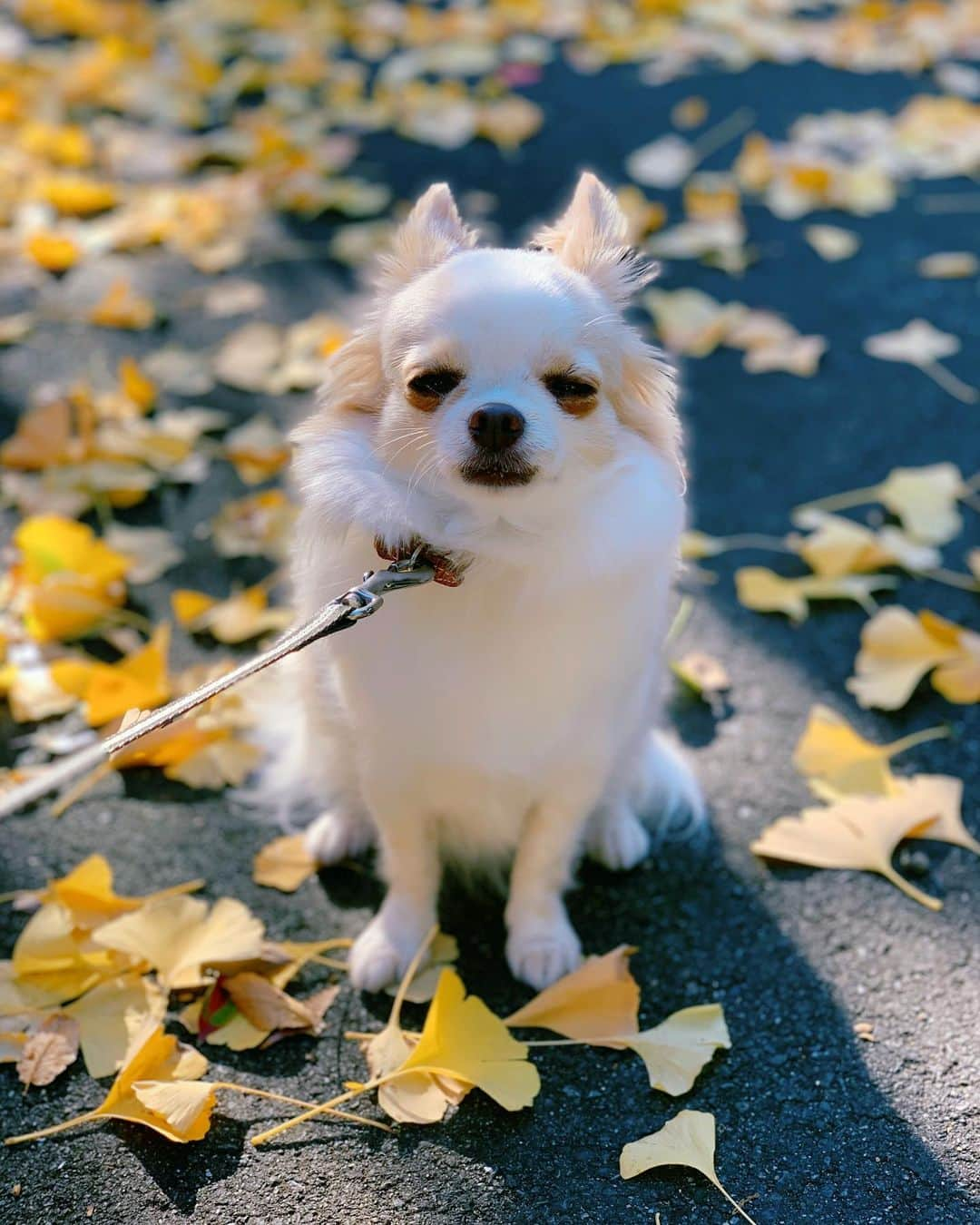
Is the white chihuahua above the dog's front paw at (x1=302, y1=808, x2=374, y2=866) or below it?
above

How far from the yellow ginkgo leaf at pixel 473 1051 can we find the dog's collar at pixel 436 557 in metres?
0.58

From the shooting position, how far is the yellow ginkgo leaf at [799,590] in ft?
8.35

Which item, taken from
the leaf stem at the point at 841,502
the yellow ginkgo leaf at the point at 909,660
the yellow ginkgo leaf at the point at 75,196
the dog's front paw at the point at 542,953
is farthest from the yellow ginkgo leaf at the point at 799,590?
the yellow ginkgo leaf at the point at 75,196

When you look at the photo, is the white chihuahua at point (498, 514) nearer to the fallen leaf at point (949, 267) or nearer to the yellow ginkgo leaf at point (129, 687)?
the yellow ginkgo leaf at point (129, 687)

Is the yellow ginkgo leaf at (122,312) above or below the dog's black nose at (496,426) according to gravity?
below

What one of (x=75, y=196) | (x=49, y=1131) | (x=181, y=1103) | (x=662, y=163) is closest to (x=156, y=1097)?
(x=181, y=1103)

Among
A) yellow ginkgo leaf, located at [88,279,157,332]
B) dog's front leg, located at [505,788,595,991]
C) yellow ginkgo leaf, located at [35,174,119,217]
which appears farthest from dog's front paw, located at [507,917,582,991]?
yellow ginkgo leaf, located at [35,174,119,217]

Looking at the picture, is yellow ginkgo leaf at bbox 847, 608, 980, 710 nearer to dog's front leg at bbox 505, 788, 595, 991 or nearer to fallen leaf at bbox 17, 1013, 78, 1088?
dog's front leg at bbox 505, 788, 595, 991

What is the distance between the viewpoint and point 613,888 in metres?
2.05

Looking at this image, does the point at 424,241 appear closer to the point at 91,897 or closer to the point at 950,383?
the point at 91,897

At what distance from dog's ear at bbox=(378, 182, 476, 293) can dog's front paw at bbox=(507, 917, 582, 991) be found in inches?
39.6

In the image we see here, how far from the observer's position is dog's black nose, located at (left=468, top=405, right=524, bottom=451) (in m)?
1.44

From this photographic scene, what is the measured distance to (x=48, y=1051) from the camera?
1.70 metres

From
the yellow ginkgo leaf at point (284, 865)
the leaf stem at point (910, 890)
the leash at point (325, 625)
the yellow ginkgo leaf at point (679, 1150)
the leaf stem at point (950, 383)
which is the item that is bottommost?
the yellow ginkgo leaf at point (284, 865)
